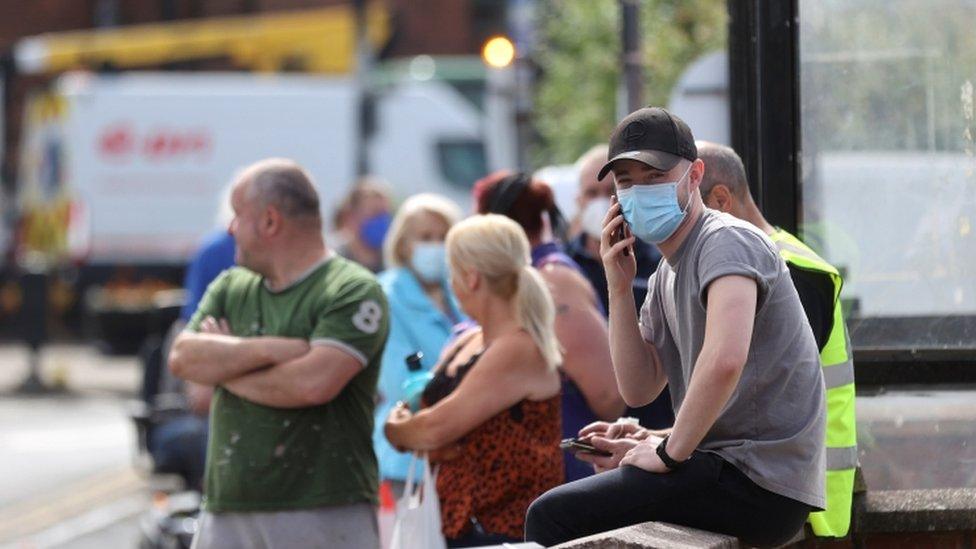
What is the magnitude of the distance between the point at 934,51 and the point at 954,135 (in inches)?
13.0

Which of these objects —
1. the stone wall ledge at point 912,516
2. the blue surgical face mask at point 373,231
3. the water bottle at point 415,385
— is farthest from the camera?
the blue surgical face mask at point 373,231

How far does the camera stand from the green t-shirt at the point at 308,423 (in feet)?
17.7

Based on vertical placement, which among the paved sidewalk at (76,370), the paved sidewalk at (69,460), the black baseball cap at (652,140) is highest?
the black baseball cap at (652,140)

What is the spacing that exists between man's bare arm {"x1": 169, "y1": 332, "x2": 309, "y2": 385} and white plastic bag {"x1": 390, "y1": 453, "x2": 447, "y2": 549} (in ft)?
1.82

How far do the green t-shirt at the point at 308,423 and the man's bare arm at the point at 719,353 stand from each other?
75.1 inches

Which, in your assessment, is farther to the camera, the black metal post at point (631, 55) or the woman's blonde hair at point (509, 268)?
the black metal post at point (631, 55)

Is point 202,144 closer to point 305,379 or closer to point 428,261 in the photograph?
point 428,261

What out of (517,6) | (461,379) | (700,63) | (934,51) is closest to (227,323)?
(461,379)

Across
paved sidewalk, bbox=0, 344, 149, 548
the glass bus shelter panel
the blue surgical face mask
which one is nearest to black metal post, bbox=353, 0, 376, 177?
paved sidewalk, bbox=0, 344, 149, 548

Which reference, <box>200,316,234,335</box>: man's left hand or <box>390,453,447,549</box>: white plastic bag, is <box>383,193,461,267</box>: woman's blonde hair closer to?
<box>200,316,234,335</box>: man's left hand

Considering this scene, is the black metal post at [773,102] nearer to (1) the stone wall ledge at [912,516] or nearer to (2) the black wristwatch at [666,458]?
(1) the stone wall ledge at [912,516]

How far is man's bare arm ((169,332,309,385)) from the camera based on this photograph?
539 centimetres

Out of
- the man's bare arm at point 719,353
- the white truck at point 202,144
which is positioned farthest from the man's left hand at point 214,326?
the white truck at point 202,144

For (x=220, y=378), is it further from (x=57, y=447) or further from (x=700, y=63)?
(x=57, y=447)
